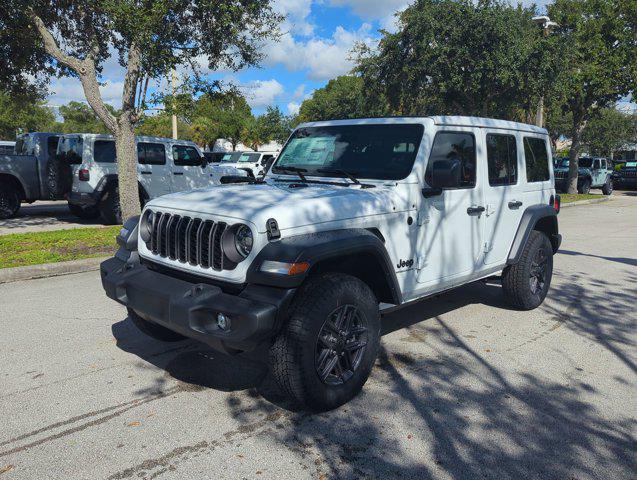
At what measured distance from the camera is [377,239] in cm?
358

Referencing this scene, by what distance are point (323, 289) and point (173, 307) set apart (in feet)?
2.93

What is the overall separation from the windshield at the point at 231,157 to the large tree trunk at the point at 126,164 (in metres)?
17.1

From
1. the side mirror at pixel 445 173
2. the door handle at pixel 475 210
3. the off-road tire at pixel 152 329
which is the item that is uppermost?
the side mirror at pixel 445 173

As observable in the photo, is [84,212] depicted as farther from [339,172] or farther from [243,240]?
[243,240]

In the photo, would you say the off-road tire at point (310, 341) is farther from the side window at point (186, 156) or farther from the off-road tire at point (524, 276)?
the side window at point (186, 156)

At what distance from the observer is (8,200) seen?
13.0m

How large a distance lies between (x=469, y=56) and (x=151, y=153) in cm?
1072

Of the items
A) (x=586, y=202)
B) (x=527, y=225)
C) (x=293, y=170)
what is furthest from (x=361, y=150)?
(x=586, y=202)

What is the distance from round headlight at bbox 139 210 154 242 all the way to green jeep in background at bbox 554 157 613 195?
950 inches

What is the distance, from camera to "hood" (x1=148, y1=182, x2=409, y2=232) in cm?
329

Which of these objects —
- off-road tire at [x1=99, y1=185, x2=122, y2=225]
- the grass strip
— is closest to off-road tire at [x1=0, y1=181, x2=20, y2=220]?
off-road tire at [x1=99, y1=185, x2=122, y2=225]

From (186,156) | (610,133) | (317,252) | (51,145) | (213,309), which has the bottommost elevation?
(213,309)

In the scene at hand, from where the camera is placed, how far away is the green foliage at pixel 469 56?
17.1 m

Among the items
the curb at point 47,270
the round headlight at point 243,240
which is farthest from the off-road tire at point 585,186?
the round headlight at point 243,240
